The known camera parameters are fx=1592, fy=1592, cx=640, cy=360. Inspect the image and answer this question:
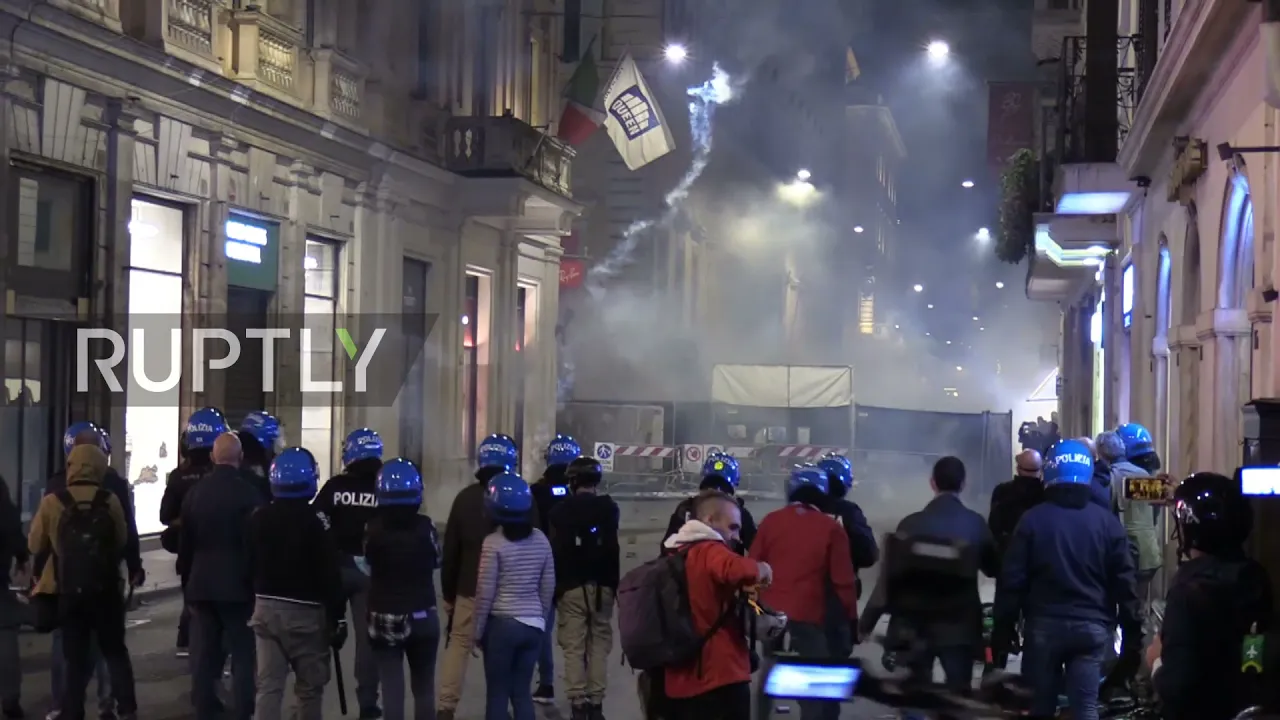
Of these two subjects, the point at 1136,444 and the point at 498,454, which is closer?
the point at 498,454

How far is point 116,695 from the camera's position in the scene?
9.32 m

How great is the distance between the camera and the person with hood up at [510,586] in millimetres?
8344

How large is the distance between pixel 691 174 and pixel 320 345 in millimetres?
26420

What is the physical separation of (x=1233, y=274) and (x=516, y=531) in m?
6.76

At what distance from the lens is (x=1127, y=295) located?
2070 cm

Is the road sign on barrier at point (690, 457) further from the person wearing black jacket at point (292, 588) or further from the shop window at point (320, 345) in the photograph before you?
the person wearing black jacket at point (292, 588)

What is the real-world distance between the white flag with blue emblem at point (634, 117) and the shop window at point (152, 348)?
10.6 meters

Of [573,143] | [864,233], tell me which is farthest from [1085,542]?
[864,233]

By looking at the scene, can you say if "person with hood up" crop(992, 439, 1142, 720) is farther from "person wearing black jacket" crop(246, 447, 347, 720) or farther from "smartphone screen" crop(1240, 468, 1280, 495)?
"person wearing black jacket" crop(246, 447, 347, 720)

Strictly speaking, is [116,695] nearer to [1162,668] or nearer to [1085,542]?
[1085,542]

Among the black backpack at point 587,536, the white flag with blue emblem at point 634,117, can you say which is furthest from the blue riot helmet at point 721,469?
the white flag with blue emblem at point 634,117

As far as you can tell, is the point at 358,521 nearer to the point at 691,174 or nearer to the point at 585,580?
the point at 585,580

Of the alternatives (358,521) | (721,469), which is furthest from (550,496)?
(358,521)

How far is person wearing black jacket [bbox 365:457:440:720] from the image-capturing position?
834 cm
